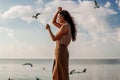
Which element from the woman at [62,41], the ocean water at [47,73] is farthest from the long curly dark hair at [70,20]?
the ocean water at [47,73]

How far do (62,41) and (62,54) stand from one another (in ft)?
0.62

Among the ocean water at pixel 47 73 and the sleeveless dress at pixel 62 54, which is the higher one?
the sleeveless dress at pixel 62 54

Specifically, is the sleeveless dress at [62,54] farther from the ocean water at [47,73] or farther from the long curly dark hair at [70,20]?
the ocean water at [47,73]

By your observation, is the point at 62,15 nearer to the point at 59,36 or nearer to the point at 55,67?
the point at 59,36

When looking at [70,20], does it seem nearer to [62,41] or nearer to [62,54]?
[62,41]

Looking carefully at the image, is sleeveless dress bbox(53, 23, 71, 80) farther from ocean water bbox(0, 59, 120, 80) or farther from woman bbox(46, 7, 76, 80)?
ocean water bbox(0, 59, 120, 80)

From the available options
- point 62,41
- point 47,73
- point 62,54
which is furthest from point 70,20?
point 47,73

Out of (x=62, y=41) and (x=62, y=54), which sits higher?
(x=62, y=41)

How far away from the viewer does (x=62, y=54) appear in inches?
278

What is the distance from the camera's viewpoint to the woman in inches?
279

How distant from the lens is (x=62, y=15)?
23.6 ft

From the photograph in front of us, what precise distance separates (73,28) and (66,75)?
71cm

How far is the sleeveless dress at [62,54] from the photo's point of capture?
7080 mm

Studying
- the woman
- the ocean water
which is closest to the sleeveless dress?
the woman
